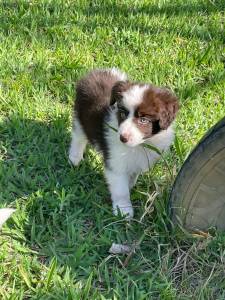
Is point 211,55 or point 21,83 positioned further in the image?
point 211,55

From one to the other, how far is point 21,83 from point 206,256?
7.66 ft

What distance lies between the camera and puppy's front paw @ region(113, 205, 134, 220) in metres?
3.96

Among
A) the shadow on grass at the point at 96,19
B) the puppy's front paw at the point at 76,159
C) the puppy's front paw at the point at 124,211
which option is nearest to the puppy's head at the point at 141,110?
the puppy's front paw at the point at 124,211

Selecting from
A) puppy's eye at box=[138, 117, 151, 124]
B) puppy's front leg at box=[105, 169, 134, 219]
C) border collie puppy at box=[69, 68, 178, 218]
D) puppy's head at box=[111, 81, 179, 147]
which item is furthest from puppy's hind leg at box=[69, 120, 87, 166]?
puppy's eye at box=[138, 117, 151, 124]

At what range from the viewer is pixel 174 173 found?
→ 4.21 metres

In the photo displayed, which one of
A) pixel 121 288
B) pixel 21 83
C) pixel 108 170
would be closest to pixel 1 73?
pixel 21 83

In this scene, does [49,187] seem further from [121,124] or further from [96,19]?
[96,19]

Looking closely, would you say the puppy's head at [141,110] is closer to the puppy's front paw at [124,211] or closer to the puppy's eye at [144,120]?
the puppy's eye at [144,120]

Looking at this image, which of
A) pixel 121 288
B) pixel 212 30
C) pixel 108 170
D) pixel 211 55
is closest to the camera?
pixel 121 288

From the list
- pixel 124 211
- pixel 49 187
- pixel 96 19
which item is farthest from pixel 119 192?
pixel 96 19

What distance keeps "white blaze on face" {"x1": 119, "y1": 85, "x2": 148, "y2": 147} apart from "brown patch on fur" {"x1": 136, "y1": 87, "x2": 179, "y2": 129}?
34 mm

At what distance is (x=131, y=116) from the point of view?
12.0 feet

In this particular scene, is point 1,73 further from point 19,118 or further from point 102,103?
point 102,103

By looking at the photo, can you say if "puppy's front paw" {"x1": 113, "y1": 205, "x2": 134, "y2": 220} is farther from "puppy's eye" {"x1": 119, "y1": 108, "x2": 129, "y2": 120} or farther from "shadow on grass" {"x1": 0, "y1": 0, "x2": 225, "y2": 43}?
"shadow on grass" {"x1": 0, "y1": 0, "x2": 225, "y2": 43}
